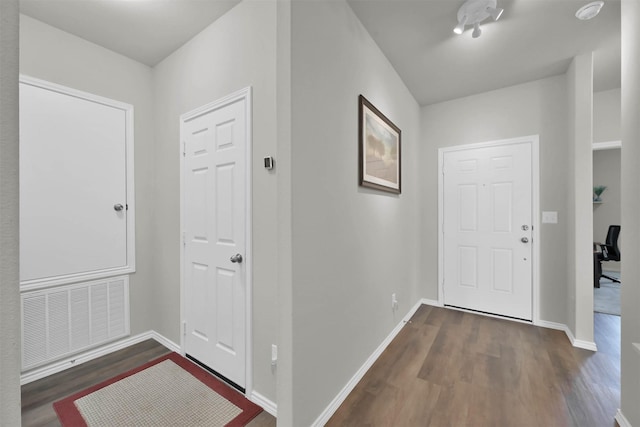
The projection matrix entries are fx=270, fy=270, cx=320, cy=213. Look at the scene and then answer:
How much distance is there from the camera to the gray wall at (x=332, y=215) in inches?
56.8

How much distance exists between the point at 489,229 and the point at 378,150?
6.19 feet

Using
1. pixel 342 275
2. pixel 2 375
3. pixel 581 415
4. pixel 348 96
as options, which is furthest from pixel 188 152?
pixel 581 415

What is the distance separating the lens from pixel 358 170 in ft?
6.58

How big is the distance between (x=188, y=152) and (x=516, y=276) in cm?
363

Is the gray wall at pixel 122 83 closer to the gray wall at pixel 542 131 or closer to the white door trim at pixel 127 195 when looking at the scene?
the white door trim at pixel 127 195

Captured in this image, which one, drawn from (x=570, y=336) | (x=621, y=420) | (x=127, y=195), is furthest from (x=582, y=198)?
(x=127, y=195)

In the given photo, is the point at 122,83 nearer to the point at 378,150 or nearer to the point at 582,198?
the point at 378,150

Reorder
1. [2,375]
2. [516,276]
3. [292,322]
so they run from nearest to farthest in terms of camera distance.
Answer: [2,375] → [292,322] → [516,276]

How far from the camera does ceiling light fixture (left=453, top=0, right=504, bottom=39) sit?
5.91 ft

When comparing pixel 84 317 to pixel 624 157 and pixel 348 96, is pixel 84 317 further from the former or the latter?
pixel 624 157

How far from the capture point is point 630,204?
147cm

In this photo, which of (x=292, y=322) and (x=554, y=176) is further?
(x=554, y=176)

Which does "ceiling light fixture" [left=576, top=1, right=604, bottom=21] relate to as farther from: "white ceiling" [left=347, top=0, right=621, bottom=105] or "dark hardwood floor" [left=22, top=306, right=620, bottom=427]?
"dark hardwood floor" [left=22, top=306, right=620, bottom=427]

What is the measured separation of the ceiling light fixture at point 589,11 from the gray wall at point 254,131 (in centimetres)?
215
